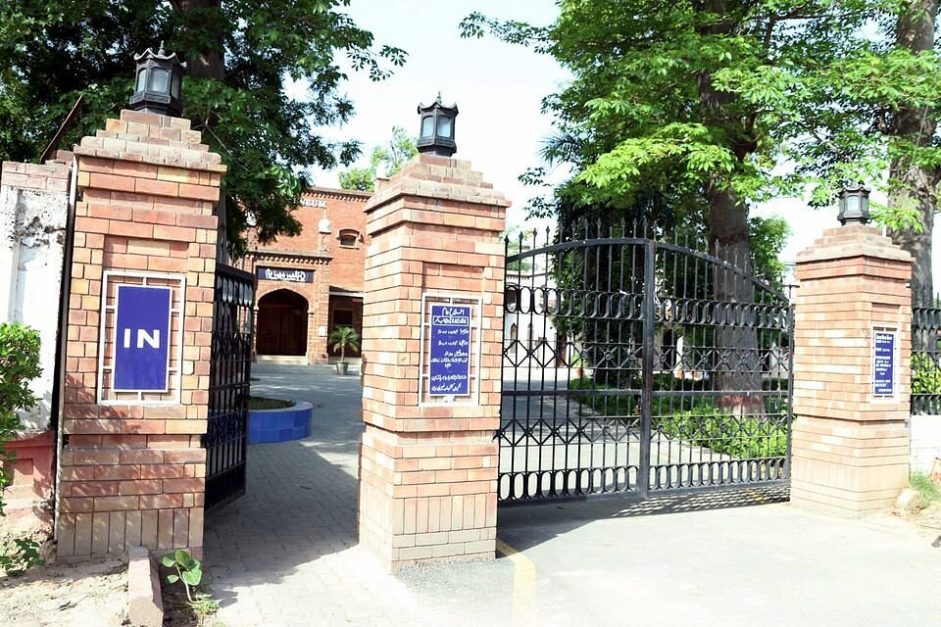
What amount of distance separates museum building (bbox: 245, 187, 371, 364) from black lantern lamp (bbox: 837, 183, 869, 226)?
25.8 meters

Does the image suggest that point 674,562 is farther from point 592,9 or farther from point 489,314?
point 592,9

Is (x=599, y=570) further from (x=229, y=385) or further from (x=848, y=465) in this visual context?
(x=229, y=385)

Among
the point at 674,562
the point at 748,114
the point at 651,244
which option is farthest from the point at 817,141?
the point at 674,562

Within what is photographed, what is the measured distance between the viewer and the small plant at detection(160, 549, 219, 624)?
3.99 m

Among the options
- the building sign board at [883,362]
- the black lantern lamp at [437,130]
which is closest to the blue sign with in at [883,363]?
the building sign board at [883,362]

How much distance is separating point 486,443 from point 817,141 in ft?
31.1

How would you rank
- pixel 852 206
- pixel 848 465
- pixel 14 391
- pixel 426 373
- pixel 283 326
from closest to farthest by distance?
pixel 14 391
pixel 426 373
pixel 848 465
pixel 852 206
pixel 283 326

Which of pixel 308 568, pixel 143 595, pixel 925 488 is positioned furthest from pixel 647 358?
pixel 143 595

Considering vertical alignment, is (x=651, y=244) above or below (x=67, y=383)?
above

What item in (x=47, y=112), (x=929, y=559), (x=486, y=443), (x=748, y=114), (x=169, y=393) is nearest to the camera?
(x=169, y=393)

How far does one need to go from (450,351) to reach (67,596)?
Result: 2.75 metres

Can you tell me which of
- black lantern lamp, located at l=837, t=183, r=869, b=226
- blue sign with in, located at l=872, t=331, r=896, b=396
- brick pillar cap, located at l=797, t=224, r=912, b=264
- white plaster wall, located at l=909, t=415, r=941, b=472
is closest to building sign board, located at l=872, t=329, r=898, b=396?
blue sign with in, located at l=872, t=331, r=896, b=396

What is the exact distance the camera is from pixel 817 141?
1182 cm

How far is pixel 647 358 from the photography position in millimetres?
6566
